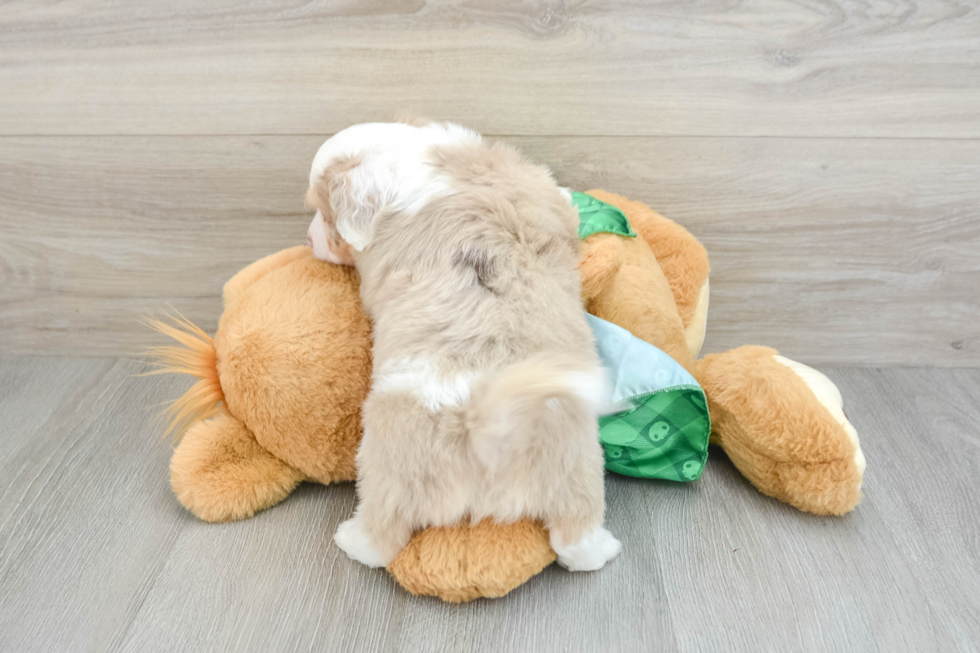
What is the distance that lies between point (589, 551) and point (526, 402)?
0.23m

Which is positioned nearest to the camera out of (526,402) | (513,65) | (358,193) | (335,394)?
(526,402)

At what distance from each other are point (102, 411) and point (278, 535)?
424 mm

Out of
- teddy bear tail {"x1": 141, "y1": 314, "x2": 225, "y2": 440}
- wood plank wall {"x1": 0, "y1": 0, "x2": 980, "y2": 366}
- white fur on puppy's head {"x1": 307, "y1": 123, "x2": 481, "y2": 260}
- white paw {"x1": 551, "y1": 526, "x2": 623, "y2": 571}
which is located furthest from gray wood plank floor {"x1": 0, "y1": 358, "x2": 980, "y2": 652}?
white fur on puppy's head {"x1": 307, "y1": 123, "x2": 481, "y2": 260}

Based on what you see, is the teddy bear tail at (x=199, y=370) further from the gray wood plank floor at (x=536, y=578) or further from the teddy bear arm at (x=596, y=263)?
the teddy bear arm at (x=596, y=263)

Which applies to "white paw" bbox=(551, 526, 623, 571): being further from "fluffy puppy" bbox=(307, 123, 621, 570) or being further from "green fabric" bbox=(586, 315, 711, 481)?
"green fabric" bbox=(586, 315, 711, 481)

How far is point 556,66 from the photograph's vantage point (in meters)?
0.85

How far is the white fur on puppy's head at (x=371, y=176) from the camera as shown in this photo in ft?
2.10

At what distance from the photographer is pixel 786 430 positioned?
0.74 m

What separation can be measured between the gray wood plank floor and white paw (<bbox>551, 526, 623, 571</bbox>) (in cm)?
2

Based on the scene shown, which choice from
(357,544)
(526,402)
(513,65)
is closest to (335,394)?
(357,544)

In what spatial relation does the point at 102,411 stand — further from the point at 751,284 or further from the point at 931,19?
the point at 931,19

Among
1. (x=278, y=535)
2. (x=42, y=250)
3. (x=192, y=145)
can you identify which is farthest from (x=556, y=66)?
(x=42, y=250)

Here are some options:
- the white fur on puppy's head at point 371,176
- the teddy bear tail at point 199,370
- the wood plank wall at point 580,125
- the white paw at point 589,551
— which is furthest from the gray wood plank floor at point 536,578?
the white fur on puppy's head at point 371,176

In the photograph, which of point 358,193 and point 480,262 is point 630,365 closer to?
point 480,262
